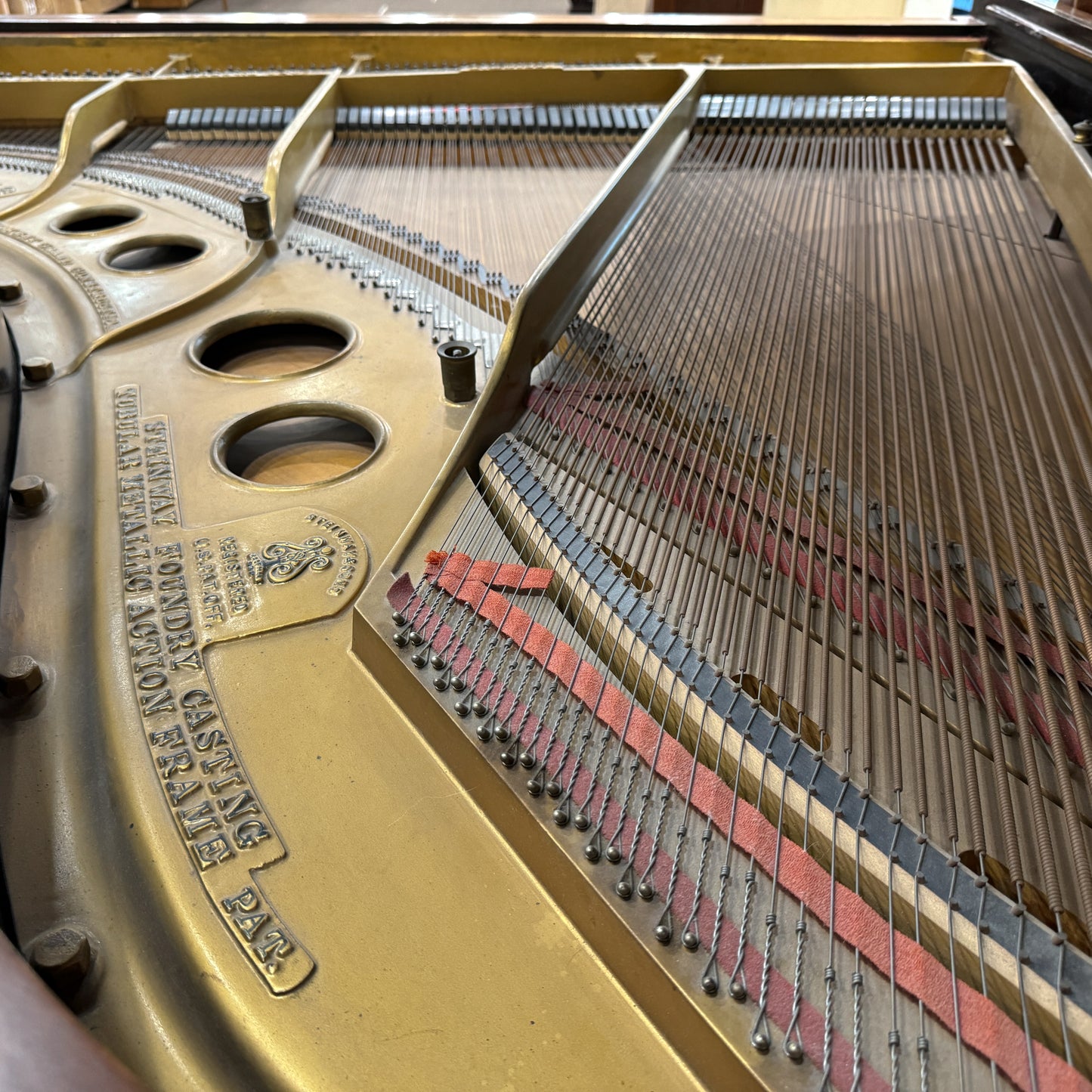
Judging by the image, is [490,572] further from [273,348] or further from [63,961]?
[273,348]

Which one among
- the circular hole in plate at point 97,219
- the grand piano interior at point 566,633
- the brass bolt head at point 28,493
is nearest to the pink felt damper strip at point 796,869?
the grand piano interior at point 566,633

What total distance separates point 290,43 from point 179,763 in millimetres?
4351

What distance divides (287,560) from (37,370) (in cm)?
127

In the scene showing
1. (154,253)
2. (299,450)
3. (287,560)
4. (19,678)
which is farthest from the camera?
(154,253)

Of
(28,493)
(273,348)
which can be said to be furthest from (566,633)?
(273,348)

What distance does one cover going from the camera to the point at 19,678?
170 cm

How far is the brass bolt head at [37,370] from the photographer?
2.69 metres

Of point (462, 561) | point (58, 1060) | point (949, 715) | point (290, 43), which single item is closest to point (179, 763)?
point (462, 561)

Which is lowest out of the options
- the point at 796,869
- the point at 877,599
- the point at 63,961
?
the point at 63,961

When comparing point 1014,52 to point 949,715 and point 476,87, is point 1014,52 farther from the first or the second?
point 949,715

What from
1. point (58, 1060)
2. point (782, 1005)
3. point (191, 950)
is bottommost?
point (191, 950)

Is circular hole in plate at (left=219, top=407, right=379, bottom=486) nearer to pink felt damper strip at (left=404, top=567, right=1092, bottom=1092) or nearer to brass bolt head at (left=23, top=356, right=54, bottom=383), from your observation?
brass bolt head at (left=23, top=356, right=54, bottom=383)

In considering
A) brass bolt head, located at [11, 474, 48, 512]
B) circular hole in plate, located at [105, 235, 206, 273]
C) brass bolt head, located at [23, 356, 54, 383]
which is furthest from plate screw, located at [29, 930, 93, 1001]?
circular hole in plate, located at [105, 235, 206, 273]

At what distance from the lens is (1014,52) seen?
401cm
